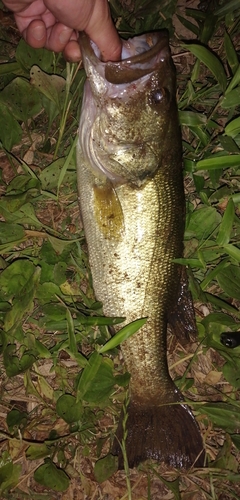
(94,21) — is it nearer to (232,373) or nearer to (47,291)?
(47,291)

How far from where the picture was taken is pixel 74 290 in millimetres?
2895

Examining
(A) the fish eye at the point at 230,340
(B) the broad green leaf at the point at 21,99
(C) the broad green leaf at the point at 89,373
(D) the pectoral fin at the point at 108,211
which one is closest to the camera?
(D) the pectoral fin at the point at 108,211

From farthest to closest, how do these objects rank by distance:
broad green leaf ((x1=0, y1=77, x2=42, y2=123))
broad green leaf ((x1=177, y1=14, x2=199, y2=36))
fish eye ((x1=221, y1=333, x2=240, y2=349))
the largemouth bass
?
broad green leaf ((x1=177, y1=14, x2=199, y2=36)), fish eye ((x1=221, y1=333, x2=240, y2=349)), broad green leaf ((x1=0, y1=77, x2=42, y2=123)), the largemouth bass

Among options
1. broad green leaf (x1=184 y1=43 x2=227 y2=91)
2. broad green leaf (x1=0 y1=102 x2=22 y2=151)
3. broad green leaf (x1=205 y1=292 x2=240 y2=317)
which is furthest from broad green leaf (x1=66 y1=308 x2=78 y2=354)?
broad green leaf (x1=184 y1=43 x2=227 y2=91)

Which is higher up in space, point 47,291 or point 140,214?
point 140,214

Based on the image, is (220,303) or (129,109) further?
(220,303)

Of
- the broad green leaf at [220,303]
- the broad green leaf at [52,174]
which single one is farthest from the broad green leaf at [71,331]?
the broad green leaf at [220,303]

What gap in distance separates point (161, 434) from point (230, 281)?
1.05 m

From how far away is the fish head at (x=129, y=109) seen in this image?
225 centimetres

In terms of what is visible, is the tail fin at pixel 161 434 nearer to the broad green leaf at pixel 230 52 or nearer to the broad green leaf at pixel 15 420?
the broad green leaf at pixel 15 420

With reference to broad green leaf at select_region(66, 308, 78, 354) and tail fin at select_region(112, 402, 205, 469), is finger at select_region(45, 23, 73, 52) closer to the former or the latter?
broad green leaf at select_region(66, 308, 78, 354)

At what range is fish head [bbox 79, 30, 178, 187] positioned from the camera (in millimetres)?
2252

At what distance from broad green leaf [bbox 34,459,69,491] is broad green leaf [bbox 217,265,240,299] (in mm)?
1545

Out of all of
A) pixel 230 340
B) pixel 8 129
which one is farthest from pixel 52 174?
pixel 230 340
